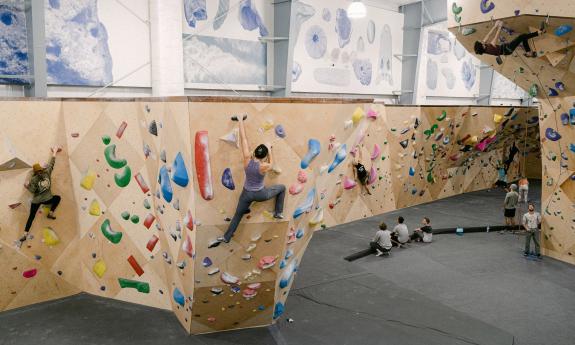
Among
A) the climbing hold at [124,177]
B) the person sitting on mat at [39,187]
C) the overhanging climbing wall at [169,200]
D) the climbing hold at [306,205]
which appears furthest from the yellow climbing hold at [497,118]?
the person sitting on mat at [39,187]

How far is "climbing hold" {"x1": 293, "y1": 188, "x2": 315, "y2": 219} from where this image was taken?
201 inches

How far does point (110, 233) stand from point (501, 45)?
6099mm

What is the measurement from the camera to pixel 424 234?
383 inches

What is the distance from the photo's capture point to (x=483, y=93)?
62.6ft

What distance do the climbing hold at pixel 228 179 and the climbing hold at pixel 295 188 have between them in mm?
641

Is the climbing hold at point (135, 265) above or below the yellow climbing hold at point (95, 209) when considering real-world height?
below

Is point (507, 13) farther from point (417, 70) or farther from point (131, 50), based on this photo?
point (417, 70)

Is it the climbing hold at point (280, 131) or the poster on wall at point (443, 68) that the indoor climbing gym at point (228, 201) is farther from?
the poster on wall at point (443, 68)

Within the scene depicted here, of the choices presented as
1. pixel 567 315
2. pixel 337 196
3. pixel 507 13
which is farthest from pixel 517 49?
pixel 337 196

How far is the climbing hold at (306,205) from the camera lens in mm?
5105

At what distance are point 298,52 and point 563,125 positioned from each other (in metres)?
6.73

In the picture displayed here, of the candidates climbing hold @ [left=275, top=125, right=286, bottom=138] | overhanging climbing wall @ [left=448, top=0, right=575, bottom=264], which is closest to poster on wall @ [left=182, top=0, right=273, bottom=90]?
overhanging climbing wall @ [left=448, top=0, right=575, bottom=264]

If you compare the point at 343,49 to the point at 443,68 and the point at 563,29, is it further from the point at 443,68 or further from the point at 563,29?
the point at 563,29

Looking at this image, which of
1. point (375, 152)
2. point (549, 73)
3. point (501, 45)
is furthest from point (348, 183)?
point (501, 45)
